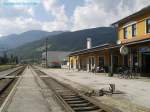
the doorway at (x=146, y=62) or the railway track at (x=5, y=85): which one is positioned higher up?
the doorway at (x=146, y=62)

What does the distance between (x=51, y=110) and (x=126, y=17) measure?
28.0 metres

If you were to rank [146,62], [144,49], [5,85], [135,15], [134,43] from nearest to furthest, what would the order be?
[5,85], [134,43], [144,49], [146,62], [135,15]

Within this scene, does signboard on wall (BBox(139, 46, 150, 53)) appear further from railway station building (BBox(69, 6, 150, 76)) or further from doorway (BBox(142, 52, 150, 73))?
doorway (BBox(142, 52, 150, 73))

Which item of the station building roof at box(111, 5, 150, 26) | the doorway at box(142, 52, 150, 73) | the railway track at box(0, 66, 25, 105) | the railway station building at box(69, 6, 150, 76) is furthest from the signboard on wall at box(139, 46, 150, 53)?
the railway track at box(0, 66, 25, 105)

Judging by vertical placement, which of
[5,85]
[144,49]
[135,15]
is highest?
[135,15]

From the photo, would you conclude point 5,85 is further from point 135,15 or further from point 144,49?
point 135,15

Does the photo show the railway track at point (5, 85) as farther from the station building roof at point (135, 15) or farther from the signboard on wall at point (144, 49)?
the station building roof at point (135, 15)

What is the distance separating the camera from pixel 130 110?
1325 cm

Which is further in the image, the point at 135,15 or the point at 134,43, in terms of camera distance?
the point at 135,15

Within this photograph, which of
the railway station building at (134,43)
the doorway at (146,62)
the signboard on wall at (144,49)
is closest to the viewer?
the signboard on wall at (144,49)

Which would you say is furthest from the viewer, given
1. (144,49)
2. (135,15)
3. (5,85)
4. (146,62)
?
(135,15)

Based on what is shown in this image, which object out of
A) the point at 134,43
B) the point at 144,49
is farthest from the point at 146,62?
the point at 134,43

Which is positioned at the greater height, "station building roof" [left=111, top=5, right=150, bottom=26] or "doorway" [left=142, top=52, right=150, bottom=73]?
"station building roof" [left=111, top=5, right=150, bottom=26]

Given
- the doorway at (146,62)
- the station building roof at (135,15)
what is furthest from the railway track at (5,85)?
the station building roof at (135,15)
